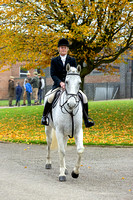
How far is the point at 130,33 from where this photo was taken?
17.6m

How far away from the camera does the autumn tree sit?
1573cm

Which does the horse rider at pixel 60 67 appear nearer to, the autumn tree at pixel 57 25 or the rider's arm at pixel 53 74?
the rider's arm at pixel 53 74

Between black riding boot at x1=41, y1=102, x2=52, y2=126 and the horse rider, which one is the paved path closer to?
black riding boot at x1=41, y1=102, x2=52, y2=126

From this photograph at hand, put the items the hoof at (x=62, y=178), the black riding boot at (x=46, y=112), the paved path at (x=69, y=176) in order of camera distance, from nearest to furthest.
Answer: the paved path at (x=69, y=176) < the hoof at (x=62, y=178) < the black riding boot at (x=46, y=112)

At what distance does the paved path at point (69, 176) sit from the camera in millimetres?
5675

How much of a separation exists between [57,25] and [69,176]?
10930 mm

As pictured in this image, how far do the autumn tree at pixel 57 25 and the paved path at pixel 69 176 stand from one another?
7016 mm

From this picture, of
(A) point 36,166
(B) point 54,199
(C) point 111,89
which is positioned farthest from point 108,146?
(C) point 111,89

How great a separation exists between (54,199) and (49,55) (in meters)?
13.3

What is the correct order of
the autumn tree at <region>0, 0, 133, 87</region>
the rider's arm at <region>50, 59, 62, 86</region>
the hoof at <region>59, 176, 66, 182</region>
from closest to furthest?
the hoof at <region>59, 176, 66, 182</region>
the rider's arm at <region>50, 59, 62, 86</region>
the autumn tree at <region>0, 0, 133, 87</region>

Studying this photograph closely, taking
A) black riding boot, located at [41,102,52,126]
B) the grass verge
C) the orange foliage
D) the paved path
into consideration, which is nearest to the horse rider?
black riding boot, located at [41,102,52,126]

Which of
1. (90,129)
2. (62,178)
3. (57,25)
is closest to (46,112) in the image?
(62,178)

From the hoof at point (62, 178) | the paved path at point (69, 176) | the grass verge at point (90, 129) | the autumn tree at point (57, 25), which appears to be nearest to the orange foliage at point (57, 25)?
the autumn tree at point (57, 25)

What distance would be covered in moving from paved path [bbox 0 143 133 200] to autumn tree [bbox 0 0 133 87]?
702cm
